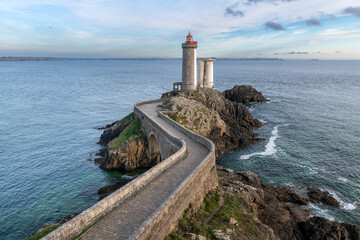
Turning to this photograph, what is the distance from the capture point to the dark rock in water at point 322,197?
26680 mm

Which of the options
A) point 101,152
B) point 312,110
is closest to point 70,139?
point 101,152

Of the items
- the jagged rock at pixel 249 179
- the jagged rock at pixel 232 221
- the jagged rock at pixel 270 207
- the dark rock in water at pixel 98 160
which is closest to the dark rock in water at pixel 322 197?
the jagged rock at pixel 270 207

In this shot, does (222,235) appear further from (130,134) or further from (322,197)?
(130,134)

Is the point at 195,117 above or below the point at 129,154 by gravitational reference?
above

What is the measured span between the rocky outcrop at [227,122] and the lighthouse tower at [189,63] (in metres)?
2.29

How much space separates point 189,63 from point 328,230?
3896 cm

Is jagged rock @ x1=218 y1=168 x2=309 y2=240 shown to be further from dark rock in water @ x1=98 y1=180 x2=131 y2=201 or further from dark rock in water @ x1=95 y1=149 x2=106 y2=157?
dark rock in water @ x1=95 y1=149 x2=106 y2=157

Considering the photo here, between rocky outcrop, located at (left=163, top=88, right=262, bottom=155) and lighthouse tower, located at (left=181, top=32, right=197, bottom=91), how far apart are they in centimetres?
229

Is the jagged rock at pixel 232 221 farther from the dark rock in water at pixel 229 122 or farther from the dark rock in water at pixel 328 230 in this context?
the dark rock in water at pixel 229 122

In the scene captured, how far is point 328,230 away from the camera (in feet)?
68.7

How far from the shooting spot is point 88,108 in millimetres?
70812

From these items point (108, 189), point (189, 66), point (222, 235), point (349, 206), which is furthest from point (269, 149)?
point (222, 235)

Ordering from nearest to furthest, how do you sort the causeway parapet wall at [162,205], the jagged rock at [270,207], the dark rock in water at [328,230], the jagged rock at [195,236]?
1. the causeway parapet wall at [162,205]
2. the jagged rock at [195,236]
3. the dark rock in water at [328,230]
4. the jagged rock at [270,207]

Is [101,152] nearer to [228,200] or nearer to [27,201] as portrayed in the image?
[27,201]
